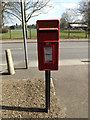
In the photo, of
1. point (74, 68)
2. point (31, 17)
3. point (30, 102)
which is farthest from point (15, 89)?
point (31, 17)

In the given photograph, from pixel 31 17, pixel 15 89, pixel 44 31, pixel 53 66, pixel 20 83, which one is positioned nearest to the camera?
pixel 44 31

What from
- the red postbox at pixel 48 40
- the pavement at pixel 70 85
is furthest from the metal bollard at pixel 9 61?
the red postbox at pixel 48 40

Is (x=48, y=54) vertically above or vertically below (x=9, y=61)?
above

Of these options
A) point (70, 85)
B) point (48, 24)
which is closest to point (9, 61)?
point (70, 85)

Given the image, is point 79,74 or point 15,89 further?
point 79,74

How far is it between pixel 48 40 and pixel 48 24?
0.82 ft

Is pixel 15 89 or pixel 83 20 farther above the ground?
pixel 83 20

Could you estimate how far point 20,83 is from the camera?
3.29 metres

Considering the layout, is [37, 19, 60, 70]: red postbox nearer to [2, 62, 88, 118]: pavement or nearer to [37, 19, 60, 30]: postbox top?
[37, 19, 60, 30]: postbox top

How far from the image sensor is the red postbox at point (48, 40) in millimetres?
1741

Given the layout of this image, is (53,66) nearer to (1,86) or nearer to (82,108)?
(82,108)

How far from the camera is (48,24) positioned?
176cm

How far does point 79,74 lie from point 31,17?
14.0m

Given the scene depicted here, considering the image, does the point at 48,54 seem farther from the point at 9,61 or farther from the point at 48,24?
the point at 9,61
